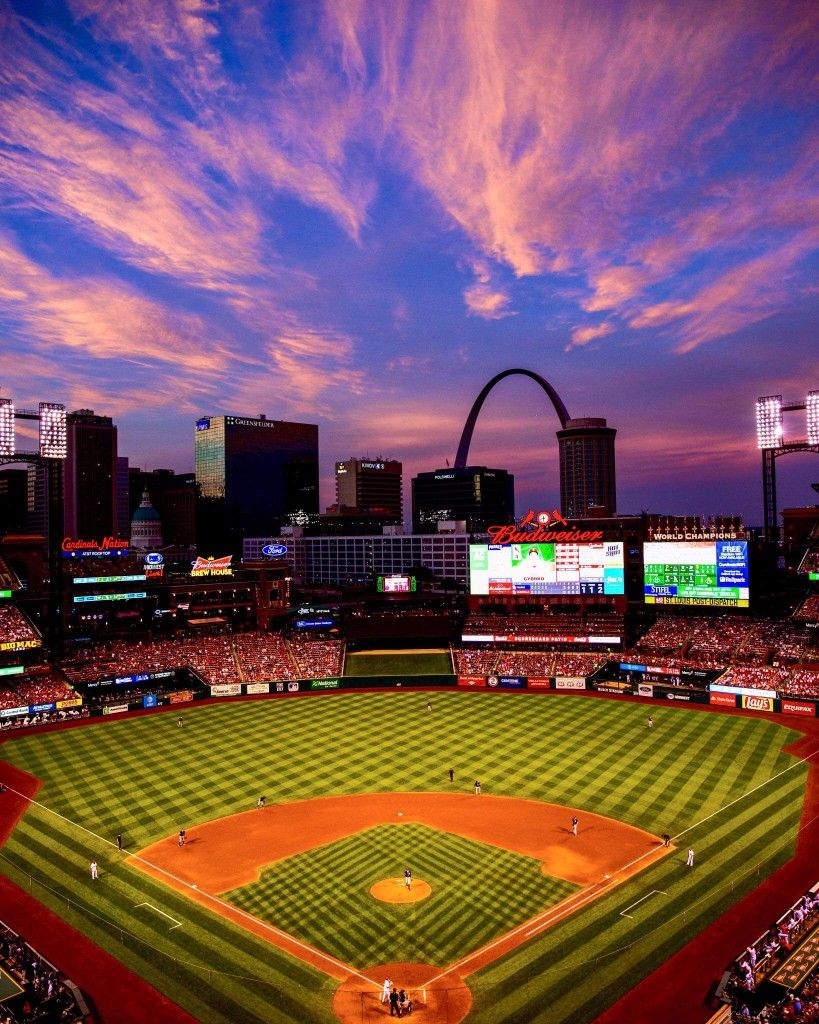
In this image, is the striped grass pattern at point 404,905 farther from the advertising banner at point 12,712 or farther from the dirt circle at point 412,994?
the advertising banner at point 12,712

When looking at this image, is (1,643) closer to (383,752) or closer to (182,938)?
(383,752)

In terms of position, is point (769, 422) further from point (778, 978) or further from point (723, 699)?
point (778, 978)

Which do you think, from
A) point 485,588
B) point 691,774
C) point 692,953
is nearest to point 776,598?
point 485,588

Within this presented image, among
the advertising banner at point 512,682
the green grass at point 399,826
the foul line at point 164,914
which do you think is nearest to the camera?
the green grass at point 399,826

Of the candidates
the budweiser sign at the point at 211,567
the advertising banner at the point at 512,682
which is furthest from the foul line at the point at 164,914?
the budweiser sign at the point at 211,567

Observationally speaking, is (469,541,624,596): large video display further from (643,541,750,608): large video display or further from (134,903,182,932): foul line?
(134,903,182,932): foul line

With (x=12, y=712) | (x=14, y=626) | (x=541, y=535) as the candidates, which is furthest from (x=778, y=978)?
(x=14, y=626)
